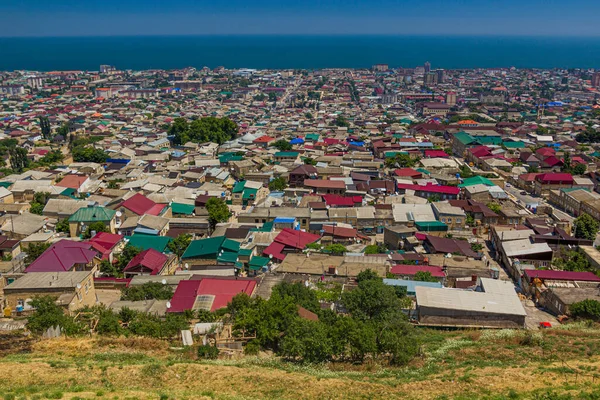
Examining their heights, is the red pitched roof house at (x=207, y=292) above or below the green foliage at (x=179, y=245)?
above

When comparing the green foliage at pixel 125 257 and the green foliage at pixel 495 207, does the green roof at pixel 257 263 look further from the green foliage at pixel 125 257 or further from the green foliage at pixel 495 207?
the green foliage at pixel 495 207

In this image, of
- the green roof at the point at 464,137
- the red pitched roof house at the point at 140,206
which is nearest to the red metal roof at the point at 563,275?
the red pitched roof house at the point at 140,206

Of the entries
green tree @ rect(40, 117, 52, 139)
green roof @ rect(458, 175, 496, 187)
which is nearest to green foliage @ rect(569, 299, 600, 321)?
green roof @ rect(458, 175, 496, 187)

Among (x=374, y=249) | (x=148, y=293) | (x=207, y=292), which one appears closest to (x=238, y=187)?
(x=374, y=249)

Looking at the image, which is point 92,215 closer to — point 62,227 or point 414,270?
point 62,227

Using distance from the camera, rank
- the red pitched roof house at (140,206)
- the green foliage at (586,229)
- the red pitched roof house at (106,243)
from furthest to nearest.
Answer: the red pitched roof house at (140,206)
the green foliage at (586,229)
the red pitched roof house at (106,243)

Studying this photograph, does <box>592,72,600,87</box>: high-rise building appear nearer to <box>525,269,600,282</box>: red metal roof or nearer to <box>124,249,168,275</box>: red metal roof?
<box>525,269,600,282</box>: red metal roof

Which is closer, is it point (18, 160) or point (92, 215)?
point (92, 215)
